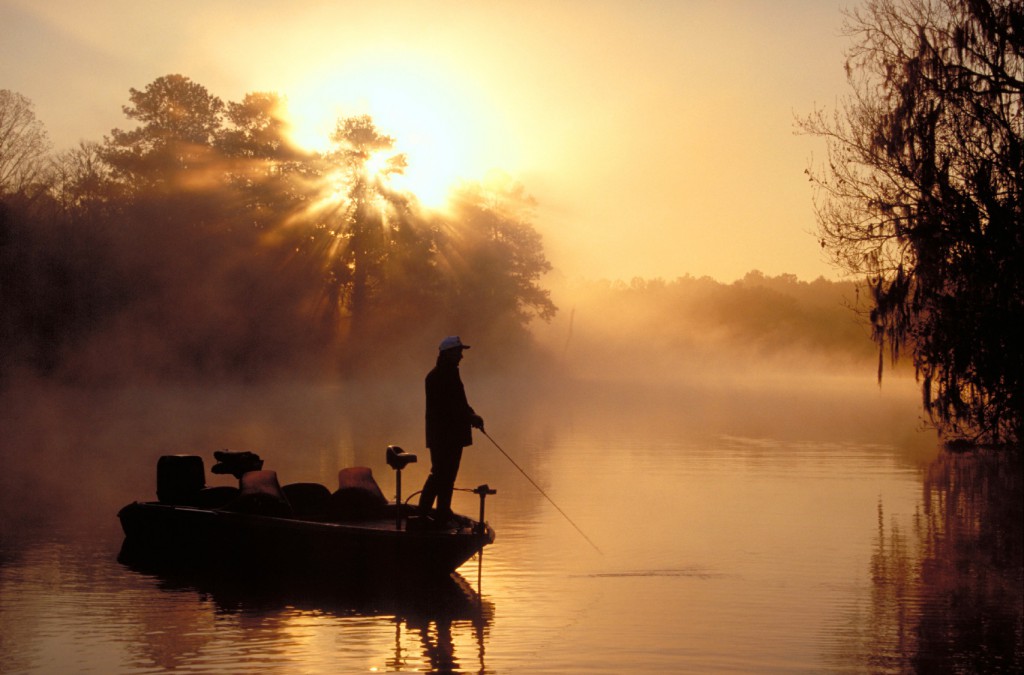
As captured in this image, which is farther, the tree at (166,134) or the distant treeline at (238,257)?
the tree at (166,134)

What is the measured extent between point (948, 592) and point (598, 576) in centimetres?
379

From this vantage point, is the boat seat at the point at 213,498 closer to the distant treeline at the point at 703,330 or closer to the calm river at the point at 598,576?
the calm river at the point at 598,576

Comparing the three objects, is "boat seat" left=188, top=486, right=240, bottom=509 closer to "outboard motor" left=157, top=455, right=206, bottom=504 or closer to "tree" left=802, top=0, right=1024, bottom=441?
"outboard motor" left=157, top=455, right=206, bottom=504

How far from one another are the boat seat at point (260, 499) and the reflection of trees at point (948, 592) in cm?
650

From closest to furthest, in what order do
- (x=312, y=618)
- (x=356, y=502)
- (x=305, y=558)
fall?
(x=312, y=618)
(x=305, y=558)
(x=356, y=502)

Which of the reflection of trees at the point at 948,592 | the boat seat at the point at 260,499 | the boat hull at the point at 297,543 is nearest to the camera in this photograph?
the reflection of trees at the point at 948,592

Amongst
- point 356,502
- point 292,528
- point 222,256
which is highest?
point 222,256

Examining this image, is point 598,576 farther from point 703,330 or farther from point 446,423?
Result: point 703,330

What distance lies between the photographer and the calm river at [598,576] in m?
10.7

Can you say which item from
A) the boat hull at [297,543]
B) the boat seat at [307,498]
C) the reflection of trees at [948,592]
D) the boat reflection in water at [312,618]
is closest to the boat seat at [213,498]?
the boat hull at [297,543]

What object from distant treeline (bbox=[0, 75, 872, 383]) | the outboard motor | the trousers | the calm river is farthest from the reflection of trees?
distant treeline (bbox=[0, 75, 872, 383])

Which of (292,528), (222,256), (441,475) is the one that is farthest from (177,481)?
(222,256)

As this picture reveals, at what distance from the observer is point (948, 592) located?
1346 cm

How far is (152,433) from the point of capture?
34.5 metres
